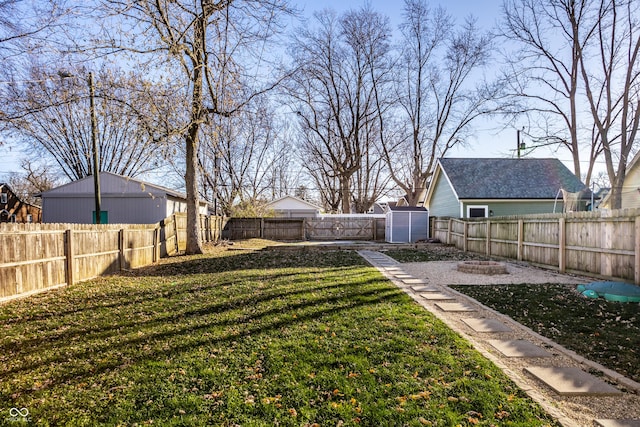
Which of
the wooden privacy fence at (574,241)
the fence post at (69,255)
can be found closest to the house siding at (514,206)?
the wooden privacy fence at (574,241)

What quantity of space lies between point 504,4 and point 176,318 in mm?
19433

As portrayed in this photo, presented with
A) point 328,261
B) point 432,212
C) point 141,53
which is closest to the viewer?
point 141,53

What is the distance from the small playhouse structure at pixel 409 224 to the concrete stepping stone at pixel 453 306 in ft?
47.1

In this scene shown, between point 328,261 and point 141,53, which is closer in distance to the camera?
point 141,53

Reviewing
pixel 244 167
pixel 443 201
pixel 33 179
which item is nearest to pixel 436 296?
pixel 443 201

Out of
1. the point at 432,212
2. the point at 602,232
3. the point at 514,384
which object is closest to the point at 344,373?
the point at 514,384

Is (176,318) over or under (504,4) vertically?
under

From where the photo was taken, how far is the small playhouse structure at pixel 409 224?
66.2ft

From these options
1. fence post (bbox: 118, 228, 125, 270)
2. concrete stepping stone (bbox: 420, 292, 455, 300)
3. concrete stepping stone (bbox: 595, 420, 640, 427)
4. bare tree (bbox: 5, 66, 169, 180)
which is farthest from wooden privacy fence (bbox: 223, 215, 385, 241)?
concrete stepping stone (bbox: 595, 420, 640, 427)

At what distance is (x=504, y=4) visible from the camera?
17.0 metres

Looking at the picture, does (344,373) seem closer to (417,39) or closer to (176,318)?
(176,318)

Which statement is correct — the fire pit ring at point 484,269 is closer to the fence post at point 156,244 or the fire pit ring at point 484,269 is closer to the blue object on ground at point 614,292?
the blue object on ground at point 614,292

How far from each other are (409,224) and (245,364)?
58.1 feet

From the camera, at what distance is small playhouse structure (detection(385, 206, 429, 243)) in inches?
794
